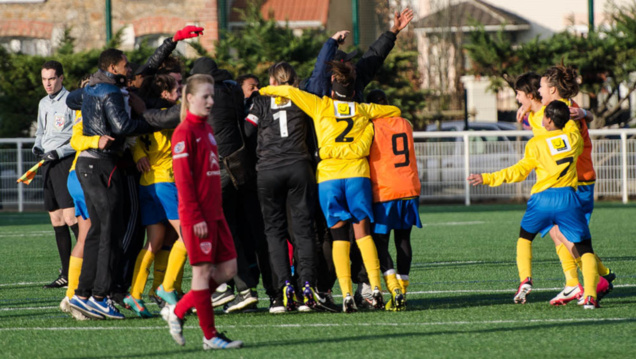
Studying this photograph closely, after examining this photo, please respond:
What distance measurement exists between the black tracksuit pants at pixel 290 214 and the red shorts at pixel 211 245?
154 cm

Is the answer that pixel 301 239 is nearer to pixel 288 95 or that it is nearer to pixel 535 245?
pixel 288 95

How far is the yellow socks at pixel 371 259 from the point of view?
7250 millimetres

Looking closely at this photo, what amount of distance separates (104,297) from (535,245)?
6.92 metres

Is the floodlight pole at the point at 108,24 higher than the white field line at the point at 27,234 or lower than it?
higher

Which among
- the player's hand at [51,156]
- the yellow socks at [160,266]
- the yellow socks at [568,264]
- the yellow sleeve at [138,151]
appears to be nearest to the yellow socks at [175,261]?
the yellow socks at [160,266]

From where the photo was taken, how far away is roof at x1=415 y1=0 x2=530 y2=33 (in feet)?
129

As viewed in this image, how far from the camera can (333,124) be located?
24.1ft

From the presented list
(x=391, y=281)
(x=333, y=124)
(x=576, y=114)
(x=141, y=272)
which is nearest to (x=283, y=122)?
(x=333, y=124)

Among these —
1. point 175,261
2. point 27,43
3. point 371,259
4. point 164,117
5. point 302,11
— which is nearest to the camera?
point 164,117

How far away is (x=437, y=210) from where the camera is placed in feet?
63.9

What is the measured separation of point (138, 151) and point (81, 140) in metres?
0.43

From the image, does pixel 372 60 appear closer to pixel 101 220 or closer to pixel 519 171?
pixel 519 171

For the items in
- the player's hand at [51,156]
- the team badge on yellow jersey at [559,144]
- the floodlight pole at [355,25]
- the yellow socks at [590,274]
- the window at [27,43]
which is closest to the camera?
the yellow socks at [590,274]

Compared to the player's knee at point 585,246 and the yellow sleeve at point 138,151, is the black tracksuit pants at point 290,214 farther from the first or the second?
the player's knee at point 585,246
